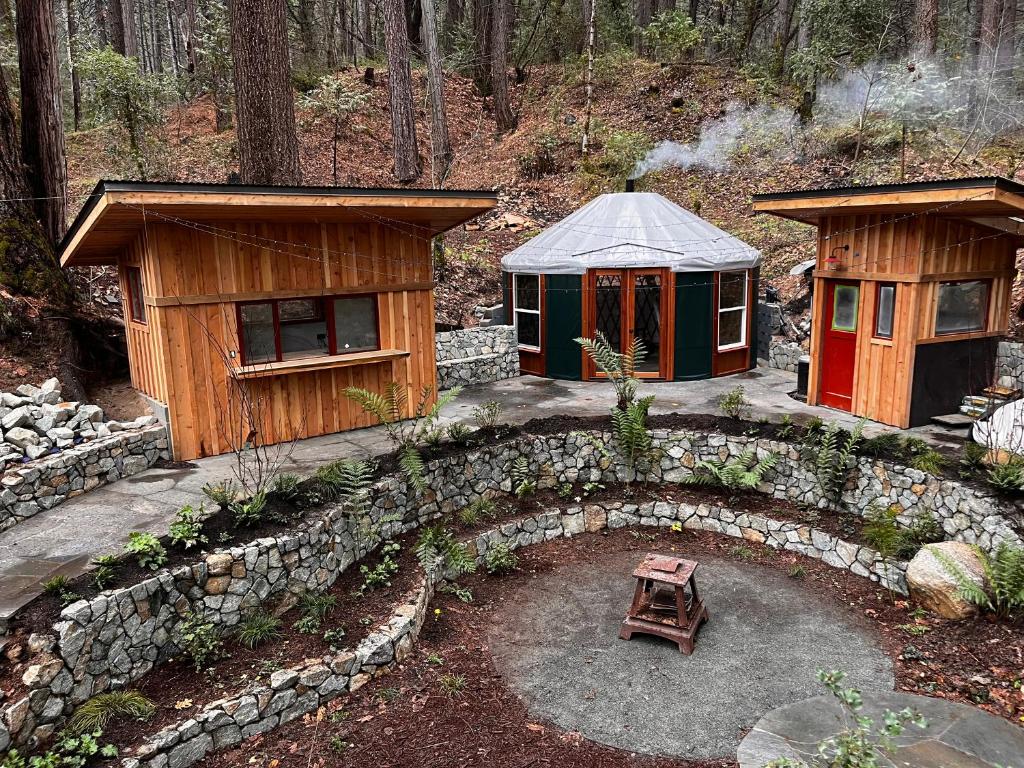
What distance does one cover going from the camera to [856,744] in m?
3.13

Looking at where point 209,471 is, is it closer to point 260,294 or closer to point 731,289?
point 260,294

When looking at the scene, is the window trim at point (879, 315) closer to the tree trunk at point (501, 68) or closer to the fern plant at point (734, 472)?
the fern plant at point (734, 472)

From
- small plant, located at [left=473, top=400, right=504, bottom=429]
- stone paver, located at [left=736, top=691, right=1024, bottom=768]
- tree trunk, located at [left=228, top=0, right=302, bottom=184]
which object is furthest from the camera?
tree trunk, located at [left=228, top=0, right=302, bottom=184]

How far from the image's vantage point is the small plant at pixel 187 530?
210 inches

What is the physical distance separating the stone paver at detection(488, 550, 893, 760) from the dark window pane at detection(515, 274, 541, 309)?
19.1ft

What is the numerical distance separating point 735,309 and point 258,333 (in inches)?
304

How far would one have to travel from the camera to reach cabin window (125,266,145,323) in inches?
314

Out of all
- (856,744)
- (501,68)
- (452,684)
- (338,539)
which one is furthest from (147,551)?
(501,68)

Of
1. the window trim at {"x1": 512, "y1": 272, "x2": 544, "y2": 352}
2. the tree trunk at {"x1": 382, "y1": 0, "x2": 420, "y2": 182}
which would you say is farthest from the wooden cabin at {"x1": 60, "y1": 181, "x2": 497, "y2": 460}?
the tree trunk at {"x1": 382, "y1": 0, "x2": 420, "y2": 182}

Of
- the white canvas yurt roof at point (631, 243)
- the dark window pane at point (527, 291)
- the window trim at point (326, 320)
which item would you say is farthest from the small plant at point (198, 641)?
the dark window pane at point (527, 291)

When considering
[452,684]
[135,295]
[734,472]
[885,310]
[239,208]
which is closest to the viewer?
[452,684]

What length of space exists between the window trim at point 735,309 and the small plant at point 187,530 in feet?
27.9

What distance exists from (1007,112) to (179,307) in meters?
17.8

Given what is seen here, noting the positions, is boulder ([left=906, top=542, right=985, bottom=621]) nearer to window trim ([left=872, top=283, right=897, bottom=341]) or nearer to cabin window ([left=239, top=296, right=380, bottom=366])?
window trim ([left=872, top=283, right=897, bottom=341])
